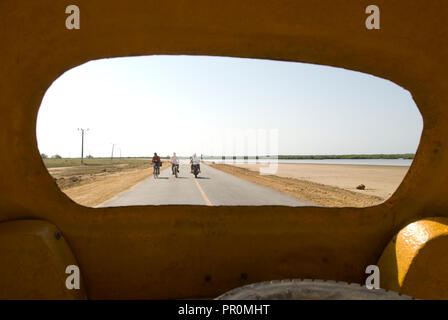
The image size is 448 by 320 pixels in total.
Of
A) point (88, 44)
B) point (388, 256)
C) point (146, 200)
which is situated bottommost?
point (146, 200)

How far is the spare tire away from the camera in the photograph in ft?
5.10

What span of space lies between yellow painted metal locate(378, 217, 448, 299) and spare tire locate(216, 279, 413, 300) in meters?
0.61

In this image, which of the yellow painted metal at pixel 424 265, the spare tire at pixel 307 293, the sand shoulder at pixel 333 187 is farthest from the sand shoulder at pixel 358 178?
the spare tire at pixel 307 293

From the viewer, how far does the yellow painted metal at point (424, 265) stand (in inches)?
80.4

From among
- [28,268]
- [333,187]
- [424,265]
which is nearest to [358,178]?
[333,187]

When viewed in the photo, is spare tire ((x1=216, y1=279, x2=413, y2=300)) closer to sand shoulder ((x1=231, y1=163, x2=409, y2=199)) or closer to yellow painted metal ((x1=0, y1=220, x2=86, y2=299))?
yellow painted metal ((x1=0, y1=220, x2=86, y2=299))

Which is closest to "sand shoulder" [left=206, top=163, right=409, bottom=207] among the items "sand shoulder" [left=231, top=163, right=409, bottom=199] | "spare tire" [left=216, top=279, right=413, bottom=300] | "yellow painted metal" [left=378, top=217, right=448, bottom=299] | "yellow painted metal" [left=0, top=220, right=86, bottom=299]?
"sand shoulder" [left=231, top=163, right=409, bottom=199]

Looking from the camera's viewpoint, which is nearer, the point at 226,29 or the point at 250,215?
the point at 226,29

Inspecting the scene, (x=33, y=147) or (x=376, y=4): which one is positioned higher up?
(x=376, y=4)

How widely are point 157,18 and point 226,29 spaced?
1.68ft

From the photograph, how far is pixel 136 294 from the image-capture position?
2408 mm

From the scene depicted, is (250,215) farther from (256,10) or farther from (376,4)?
(376,4)
